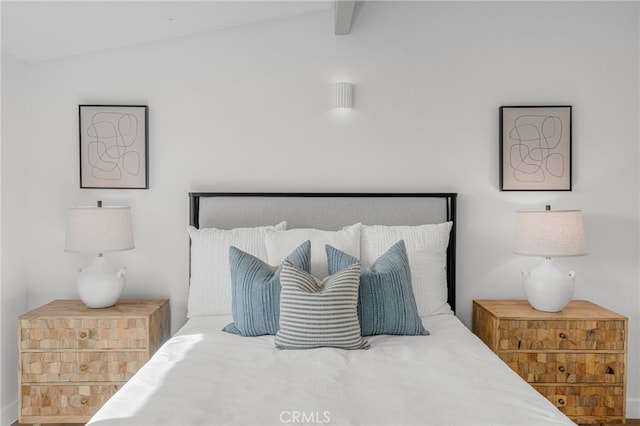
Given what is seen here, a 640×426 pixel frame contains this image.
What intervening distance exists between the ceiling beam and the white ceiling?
0.15m

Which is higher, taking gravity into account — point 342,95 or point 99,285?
point 342,95

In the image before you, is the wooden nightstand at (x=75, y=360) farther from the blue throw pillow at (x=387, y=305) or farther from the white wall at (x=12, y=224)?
the blue throw pillow at (x=387, y=305)

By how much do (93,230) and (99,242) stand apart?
0.24 feet

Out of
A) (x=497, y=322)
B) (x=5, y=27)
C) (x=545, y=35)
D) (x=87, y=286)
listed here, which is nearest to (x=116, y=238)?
(x=87, y=286)

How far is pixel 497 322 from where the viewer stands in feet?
9.34

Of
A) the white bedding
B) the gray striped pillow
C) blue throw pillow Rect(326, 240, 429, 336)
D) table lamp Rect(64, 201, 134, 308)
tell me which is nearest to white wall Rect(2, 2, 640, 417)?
table lamp Rect(64, 201, 134, 308)

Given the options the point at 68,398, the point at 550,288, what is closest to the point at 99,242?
the point at 68,398

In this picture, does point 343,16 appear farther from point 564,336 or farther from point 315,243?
point 564,336

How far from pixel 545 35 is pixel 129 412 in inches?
124

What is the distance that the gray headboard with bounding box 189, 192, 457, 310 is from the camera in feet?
10.6

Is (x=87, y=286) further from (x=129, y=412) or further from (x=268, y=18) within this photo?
(x=268, y=18)

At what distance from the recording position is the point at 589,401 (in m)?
2.86

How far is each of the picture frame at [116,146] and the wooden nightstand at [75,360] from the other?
2.93 ft

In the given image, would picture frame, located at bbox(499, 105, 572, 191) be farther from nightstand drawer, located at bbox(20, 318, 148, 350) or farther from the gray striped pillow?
nightstand drawer, located at bbox(20, 318, 148, 350)
